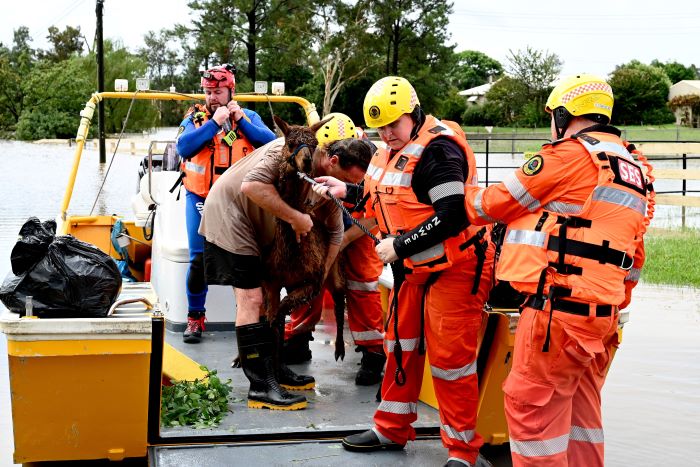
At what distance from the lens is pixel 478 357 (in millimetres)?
4996

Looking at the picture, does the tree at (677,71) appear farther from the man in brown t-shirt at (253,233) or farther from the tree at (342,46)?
the man in brown t-shirt at (253,233)

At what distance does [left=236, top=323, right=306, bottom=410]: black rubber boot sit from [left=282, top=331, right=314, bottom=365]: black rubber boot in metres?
0.85

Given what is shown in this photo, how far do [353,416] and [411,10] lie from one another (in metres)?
48.9

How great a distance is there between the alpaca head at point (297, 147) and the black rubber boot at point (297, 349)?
149 centimetres

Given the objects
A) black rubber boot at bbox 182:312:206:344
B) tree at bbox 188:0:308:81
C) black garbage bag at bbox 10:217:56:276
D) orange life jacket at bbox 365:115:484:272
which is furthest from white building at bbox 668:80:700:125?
black garbage bag at bbox 10:217:56:276

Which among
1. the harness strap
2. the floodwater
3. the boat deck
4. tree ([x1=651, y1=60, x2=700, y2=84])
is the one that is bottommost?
the floodwater

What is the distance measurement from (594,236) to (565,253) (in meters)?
0.13

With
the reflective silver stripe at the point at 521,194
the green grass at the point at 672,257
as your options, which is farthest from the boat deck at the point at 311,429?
the green grass at the point at 672,257

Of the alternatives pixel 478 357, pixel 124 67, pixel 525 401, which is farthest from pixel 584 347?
pixel 124 67

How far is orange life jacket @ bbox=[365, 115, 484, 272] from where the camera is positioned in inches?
178

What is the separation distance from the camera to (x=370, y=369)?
19.5 ft

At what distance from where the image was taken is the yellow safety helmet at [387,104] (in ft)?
15.0

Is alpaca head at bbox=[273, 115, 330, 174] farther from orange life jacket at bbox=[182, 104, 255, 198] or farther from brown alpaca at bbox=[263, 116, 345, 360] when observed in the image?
orange life jacket at bbox=[182, 104, 255, 198]

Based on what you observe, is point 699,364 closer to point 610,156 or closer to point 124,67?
point 610,156
